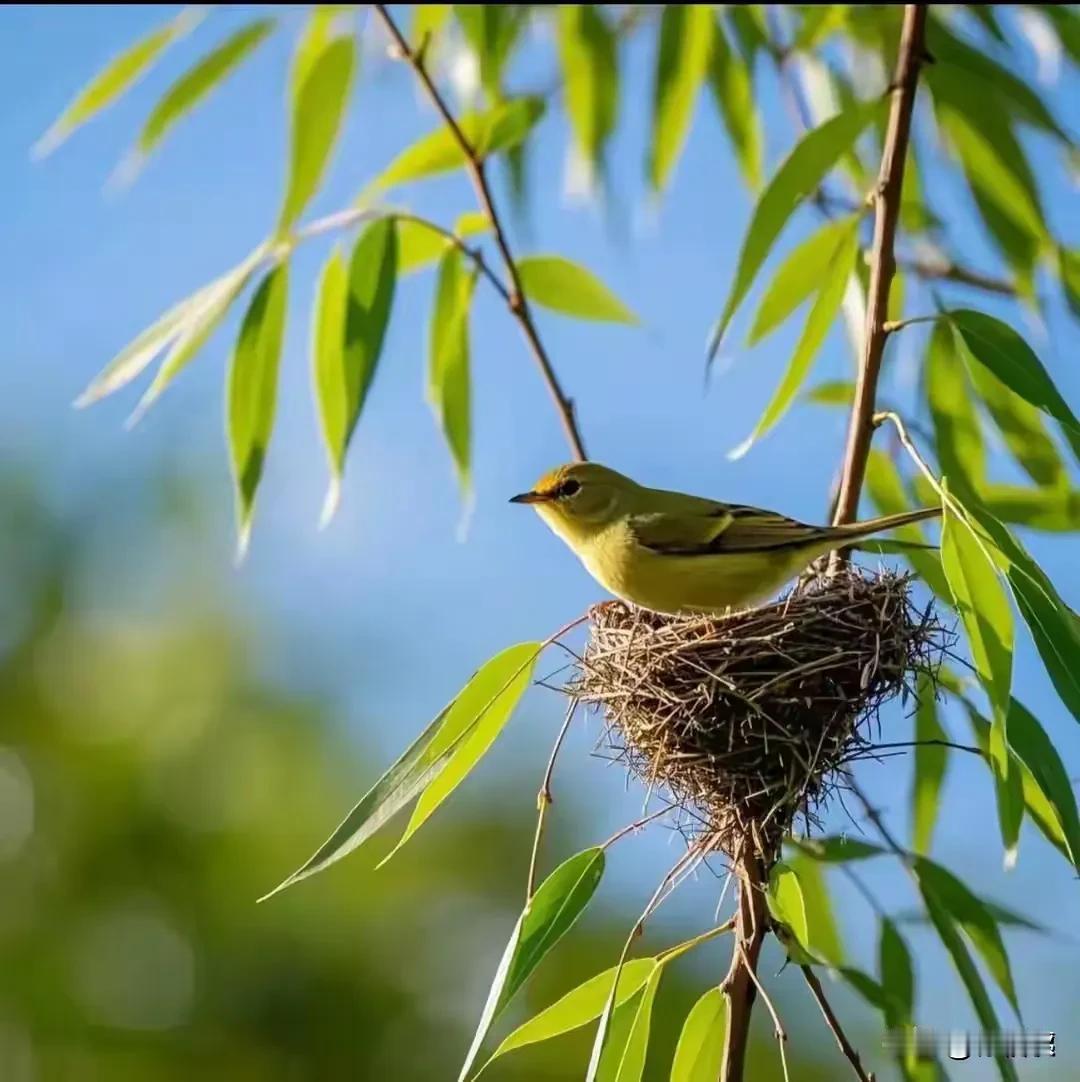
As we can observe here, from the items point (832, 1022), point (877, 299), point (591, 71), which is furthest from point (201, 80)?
point (832, 1022)

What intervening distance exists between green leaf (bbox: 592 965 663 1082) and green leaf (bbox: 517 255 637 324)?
46.4 inches

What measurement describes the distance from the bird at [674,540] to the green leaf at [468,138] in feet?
1.94

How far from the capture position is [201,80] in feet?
8.21

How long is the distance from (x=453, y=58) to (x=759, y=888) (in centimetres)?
209

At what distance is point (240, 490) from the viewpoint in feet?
6.85

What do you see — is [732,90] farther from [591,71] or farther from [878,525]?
[878,525]

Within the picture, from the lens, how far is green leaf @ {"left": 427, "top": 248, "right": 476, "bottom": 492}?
2.43 metres

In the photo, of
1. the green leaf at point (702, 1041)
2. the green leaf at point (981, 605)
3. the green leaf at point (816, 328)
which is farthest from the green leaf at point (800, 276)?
the green leaf at point (702, 1041)

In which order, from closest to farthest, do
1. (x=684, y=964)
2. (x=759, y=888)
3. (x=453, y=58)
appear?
(x=759, y=888)
(x=453, y=58)
(x=684, y=964)

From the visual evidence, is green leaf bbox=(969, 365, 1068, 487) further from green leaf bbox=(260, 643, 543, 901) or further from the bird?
green leaf bbox=(260, 643, 543, 901)

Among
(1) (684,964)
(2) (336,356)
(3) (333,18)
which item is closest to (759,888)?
(2) (336,356)

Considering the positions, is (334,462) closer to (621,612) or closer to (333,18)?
(621,612)

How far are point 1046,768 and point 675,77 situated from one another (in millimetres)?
1720

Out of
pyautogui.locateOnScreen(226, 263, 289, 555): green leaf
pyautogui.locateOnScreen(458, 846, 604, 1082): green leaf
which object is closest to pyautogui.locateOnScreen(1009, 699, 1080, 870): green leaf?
pyautogui.locateOnScreen(458, 846, 604, 1082): green leaf
